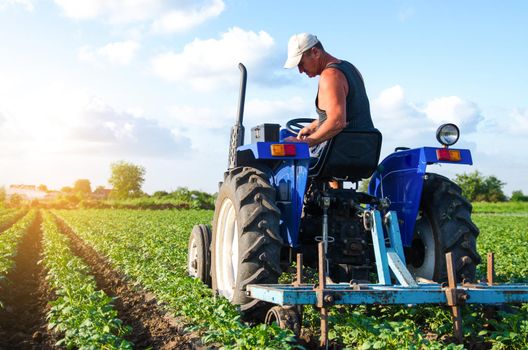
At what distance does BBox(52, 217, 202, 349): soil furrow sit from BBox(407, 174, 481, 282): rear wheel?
7.62 ft

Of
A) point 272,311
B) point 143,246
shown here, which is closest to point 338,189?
point 272,311

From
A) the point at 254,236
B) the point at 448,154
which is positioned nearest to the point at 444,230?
the point at 448,154

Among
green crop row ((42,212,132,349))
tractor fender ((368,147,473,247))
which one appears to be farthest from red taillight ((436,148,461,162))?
green crop row ((42,212,132,349))

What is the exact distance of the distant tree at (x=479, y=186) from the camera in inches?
3019

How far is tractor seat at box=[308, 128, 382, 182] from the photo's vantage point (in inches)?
197

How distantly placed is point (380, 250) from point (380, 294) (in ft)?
2.51

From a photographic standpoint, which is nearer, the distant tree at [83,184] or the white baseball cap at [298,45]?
the white baseball cap at [298,45]

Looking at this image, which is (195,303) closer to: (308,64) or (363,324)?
(363,324)

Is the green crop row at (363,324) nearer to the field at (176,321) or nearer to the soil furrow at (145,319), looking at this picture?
the field at (176,321)

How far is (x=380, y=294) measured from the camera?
4.07 m

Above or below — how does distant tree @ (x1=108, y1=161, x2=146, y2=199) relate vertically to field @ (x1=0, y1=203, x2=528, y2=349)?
above

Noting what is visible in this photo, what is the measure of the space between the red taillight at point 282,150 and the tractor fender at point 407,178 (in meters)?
1.28

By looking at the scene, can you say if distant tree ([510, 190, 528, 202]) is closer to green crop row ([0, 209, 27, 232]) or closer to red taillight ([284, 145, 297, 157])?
green crop row ([0, 209, 27, 232])

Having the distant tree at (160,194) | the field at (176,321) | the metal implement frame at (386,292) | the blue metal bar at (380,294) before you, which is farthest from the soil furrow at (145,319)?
the distant tree at (160,194)
